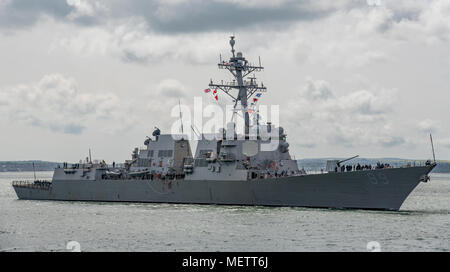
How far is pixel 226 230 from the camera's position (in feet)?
83.4

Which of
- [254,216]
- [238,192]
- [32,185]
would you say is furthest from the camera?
[32,185]

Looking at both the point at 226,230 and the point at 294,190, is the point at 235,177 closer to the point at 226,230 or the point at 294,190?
the point at 294,190

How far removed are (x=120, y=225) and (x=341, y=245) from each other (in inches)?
427

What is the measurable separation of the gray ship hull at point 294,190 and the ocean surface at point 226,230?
0.79 metres

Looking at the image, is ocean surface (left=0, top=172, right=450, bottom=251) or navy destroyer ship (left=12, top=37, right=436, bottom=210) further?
navy destroyer ship (left=12, top=37, right=436, bottom=210)

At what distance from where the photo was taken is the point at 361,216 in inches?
1137

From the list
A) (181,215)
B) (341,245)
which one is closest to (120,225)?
(181,215)

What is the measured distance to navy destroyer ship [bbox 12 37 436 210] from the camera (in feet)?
102

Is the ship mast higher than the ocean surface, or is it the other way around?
the ship mast

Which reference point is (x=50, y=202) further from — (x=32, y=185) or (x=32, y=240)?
(x=32, y=240)

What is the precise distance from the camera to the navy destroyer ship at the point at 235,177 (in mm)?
31000

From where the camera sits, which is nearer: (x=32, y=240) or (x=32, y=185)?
(x=32, y=240)
